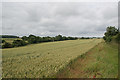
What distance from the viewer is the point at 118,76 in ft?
18.6

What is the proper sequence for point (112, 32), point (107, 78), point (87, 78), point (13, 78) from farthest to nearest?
1. point (112, 32)
2. point (13, 78)
3. point (87, 78)
4. point (107, 78)

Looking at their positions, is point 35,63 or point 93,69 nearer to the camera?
point 93,69

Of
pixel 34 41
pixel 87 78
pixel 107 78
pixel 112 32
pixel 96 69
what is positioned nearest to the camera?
pixel 107 78

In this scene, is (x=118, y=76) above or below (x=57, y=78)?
above

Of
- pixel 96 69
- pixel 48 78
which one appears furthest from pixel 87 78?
pixel 48 78

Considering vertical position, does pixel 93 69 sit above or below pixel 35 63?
above

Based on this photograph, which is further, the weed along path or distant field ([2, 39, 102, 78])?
distant field ([2, 39, 102, 78])

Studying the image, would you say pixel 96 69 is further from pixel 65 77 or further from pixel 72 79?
pixel 65 77

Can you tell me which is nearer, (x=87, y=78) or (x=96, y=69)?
(x=87, y=78)

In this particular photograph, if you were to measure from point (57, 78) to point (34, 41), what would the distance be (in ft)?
217

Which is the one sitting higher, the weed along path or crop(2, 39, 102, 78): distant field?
the weed along path

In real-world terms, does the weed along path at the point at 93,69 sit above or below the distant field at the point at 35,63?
above

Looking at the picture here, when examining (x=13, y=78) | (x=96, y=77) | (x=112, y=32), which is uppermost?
(x=112, y=32)

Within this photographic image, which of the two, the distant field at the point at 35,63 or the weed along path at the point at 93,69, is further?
the distant field at the point at 35,63
